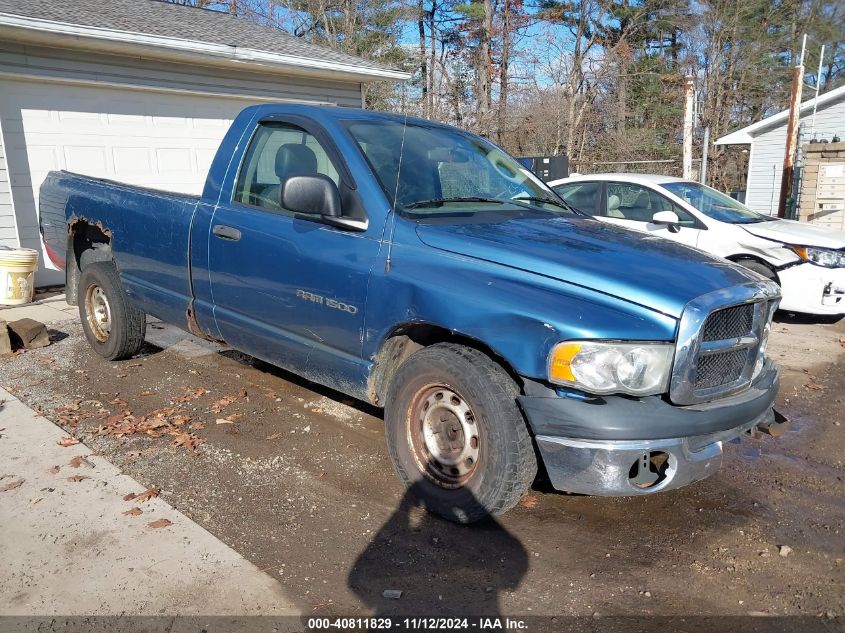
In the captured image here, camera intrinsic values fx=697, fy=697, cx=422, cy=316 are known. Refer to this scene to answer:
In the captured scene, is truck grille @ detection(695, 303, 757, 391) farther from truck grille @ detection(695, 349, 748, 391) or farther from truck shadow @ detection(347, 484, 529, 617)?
truck shadow @ detection(347, 484, 529, 617)

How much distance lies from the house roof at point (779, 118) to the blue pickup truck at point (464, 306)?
19.0m

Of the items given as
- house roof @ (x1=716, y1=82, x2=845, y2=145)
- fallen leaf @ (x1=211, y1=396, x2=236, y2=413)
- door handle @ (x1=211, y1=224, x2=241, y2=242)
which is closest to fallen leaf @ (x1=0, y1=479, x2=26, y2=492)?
fallen leaf @ (x1=211, y1=396, x2=236, y2=413)

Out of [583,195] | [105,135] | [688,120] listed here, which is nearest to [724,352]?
[583,195]

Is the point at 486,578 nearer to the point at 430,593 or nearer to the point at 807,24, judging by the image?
the point at 430,593

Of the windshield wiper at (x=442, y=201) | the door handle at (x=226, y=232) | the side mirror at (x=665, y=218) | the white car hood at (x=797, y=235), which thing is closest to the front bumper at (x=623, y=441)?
the windshield wiper at (x=442, y=201)

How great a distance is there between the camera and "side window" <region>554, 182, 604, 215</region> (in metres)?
8.76

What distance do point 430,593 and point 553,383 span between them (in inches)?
40.4

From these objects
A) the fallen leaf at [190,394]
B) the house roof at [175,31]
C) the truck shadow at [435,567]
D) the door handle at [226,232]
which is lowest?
the fallen leaf at [190,394]

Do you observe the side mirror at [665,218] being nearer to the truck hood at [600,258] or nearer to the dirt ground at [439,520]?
the dirt ground at [439,520]

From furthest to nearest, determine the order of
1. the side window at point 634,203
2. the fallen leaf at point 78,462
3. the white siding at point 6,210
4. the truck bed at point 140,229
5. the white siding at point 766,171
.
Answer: the white siding at point 766,171 → the white siding at point 6,210 → the side window at point 634,203 → the truck bed at point 140,229 → the fallen leaf at point 78,462

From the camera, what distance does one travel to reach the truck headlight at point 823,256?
745 centimetres

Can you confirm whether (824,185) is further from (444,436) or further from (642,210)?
(444,436)

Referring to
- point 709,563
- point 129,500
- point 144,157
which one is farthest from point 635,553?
point 144,157

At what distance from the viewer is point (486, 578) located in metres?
3.04
